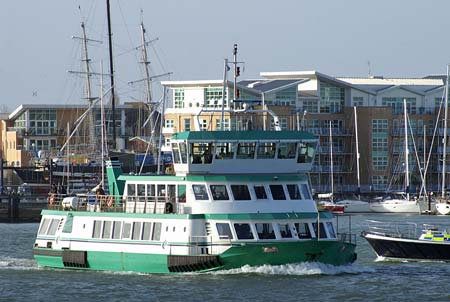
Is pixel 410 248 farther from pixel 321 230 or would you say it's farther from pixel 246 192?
pixel 246 192

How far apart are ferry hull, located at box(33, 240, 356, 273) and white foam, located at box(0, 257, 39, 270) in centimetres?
542

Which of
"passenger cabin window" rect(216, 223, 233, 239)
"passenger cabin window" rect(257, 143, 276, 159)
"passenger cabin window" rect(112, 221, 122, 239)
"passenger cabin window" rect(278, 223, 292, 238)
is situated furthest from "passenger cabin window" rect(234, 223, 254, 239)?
"passenger cabin window" rect(112, 221, 122, 239)

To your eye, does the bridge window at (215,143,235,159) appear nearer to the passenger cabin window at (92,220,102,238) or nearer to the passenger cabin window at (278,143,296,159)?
the passenger cabin window at (278,143,296,159)

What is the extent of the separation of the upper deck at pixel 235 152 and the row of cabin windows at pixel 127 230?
2.47m

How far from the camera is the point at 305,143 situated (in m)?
53.3

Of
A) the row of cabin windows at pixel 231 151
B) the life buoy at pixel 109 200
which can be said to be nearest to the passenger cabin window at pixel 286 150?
the row of cabin windows at pixel 231 151

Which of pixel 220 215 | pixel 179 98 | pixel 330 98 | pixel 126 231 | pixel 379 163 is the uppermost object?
pixel 330 98

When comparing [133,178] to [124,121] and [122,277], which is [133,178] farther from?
[124,121]

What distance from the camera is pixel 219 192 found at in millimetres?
51750

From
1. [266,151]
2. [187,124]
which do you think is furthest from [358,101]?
[266,151]

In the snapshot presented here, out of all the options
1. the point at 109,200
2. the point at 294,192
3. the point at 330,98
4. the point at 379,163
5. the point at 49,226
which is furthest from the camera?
the point at 379,163

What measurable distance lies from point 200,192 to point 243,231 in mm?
2421

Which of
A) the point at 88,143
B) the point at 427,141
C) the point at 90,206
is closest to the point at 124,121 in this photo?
the point at 88,143

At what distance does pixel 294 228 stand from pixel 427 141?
94446 millimetres
